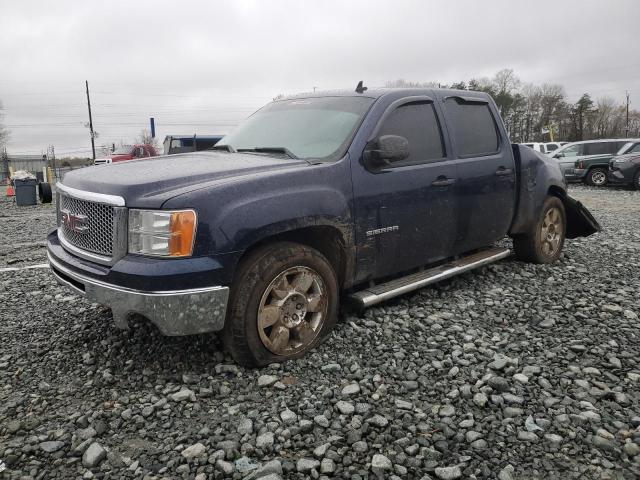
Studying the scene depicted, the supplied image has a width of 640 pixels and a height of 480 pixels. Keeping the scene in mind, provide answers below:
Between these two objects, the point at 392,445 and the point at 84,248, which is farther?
the point at 84,248

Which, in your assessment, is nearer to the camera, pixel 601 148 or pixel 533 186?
pixel 533 186

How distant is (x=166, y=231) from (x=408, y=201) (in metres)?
1.93

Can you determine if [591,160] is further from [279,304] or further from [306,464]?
[306,464]

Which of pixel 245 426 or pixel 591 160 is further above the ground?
pixel 591 160

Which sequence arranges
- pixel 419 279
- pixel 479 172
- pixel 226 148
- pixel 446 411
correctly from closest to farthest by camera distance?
pixel 446 411
pixel 419 279
pixel 226 148
pixel 479 172

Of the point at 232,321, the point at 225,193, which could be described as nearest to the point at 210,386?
the point at 232,321

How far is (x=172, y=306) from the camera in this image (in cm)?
289

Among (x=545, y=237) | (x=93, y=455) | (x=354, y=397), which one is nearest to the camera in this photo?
(x=93, y=455)

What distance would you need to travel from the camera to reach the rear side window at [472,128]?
4.62 m

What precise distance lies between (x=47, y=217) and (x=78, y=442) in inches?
427

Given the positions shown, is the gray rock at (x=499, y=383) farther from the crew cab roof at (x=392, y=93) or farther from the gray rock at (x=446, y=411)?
the crew cab roof at (x=392, y=93)

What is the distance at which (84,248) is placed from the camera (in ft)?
11.0

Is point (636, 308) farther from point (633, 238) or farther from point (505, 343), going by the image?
point (633, 238)

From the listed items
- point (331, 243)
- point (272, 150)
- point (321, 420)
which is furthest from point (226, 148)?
point (321, 420)
